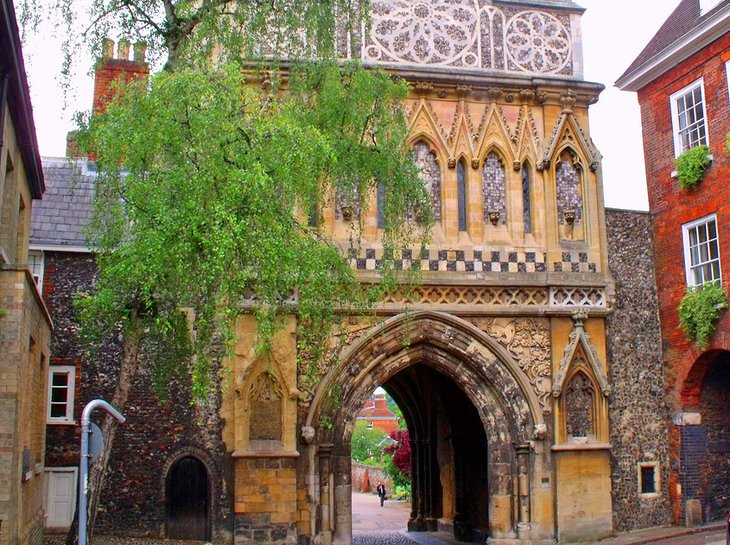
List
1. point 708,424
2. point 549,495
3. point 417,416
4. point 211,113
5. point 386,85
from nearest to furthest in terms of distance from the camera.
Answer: point 211,113
point 386,85
point 549,495
point 708,424
point 417,416

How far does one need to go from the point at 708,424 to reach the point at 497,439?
13.5ft

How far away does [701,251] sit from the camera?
16516 millimetres

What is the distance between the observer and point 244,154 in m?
10.5

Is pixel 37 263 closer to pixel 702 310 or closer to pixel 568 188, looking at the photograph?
pixel 568 188

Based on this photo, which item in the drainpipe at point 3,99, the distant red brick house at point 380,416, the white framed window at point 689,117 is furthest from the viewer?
the distant red brick house at point 380,416

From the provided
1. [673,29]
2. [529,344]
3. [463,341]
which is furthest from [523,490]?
[673,29]

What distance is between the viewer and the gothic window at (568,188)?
16719 mm

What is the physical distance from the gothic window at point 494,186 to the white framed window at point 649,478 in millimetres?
5176

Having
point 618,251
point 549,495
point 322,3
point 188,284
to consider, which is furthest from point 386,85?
point 549,495

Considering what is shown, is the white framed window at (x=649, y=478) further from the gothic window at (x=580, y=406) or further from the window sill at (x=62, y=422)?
the window sill at (x=62, y=422)

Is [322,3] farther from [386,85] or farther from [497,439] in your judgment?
[497,439]

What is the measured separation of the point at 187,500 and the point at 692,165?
10.8 m

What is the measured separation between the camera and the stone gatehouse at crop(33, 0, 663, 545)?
1495 cm

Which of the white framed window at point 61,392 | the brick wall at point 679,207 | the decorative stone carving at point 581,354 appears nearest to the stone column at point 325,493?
the decorative stone carving at point 581,354
